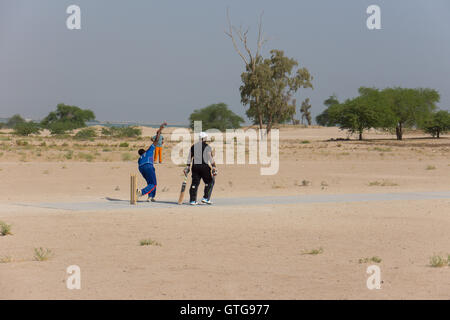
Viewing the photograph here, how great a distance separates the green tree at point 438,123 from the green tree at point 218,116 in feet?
183

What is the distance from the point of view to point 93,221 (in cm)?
1462

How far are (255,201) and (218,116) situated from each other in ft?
395

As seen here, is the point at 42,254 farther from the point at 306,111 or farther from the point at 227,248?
the point at 306,111

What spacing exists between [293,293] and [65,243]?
509 cm

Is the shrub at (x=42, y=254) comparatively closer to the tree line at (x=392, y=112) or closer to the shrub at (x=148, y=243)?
the shrub at (x=148, y=243)

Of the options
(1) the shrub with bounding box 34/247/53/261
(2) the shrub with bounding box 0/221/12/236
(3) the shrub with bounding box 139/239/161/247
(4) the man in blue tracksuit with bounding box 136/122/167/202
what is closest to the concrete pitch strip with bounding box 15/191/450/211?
(4) the man in blue tracksuit with bounding box 136/122/167/202

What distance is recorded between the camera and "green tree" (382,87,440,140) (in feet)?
264

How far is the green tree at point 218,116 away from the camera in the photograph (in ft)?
443

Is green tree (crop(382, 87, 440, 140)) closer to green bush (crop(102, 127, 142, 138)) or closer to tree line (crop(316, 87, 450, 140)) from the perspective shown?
tree line (crop(316, 87, 450, 140))

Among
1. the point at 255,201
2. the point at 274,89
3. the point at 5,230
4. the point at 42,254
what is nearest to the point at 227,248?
the point at 42,254

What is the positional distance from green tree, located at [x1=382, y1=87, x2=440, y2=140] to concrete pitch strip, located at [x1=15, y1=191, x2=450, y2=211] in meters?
59.7

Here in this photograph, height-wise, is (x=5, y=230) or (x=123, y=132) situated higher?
(x=123, y=132)

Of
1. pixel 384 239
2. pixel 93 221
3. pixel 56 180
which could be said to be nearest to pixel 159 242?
pixel 93 221

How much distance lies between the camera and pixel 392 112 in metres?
79.2
